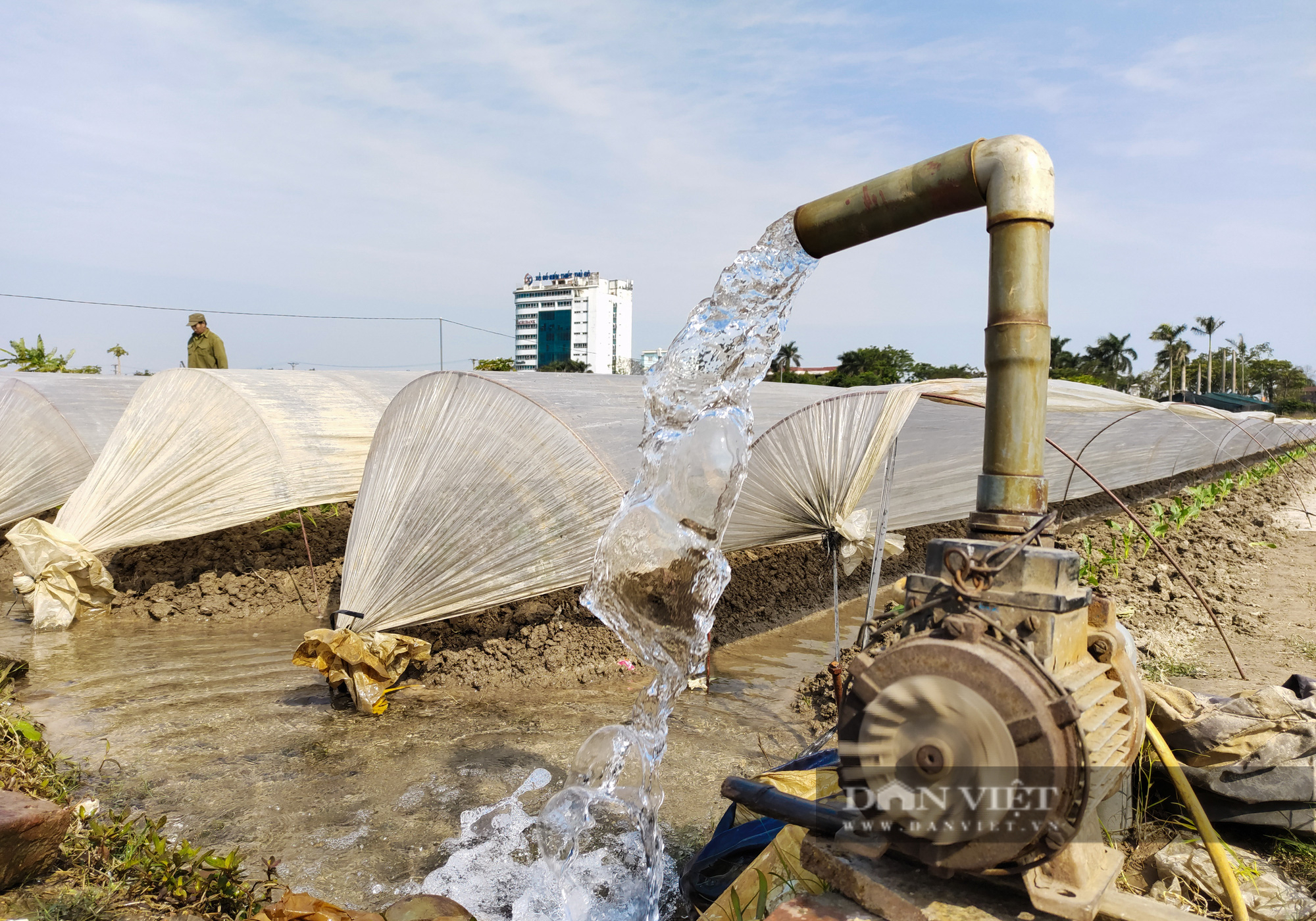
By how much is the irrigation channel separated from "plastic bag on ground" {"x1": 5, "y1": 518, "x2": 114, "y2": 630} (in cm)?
20

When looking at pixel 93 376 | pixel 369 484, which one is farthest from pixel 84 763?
pixel 93 376

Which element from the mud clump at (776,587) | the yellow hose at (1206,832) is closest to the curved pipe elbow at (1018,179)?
the yellow hose at (1206,832)

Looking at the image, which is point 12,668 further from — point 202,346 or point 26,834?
point 202,346

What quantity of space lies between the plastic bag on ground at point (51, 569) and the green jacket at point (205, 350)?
136 inches

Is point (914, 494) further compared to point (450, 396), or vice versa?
point (914, 494)

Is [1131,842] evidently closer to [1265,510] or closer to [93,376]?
[93,376]

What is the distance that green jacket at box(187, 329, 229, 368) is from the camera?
10.0 m

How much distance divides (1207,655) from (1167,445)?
7886 millimetres

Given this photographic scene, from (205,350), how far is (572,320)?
62623 millimetres

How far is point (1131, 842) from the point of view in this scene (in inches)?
104

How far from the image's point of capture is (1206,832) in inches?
86.6

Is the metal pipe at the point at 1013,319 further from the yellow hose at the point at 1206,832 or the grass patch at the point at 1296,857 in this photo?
the grass patch at the point at 1296,857

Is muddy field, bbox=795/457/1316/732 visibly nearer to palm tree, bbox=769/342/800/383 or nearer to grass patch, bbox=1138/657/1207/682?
grass patch, bbox=1138/657/1207/682

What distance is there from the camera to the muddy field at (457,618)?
19.0 feet
